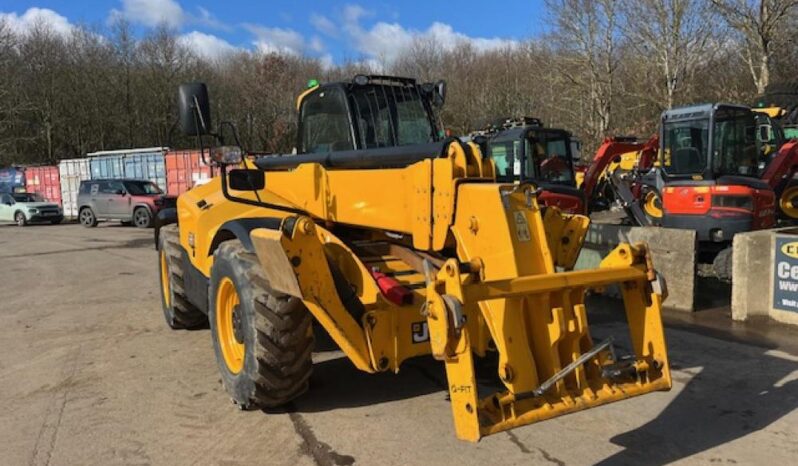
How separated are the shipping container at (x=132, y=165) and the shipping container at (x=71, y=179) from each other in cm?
44

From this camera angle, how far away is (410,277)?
4.42 metres

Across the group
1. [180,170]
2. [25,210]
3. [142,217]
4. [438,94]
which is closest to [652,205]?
[438,94]

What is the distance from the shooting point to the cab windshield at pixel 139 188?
23.1 meters

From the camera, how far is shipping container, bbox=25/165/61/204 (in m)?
31.7

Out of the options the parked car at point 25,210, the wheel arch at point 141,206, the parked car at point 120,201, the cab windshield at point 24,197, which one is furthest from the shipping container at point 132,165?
the wheel arch at point 141,206

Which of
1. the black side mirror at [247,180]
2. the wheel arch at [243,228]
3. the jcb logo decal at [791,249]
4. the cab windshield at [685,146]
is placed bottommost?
the jcb logo decal at [791,249]

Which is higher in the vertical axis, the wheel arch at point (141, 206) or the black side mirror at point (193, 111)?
the black side mirror at point (193, 111)

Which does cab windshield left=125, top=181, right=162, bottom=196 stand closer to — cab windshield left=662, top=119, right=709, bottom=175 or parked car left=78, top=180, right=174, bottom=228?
parked car left=78, top=180, right=174, bottom=228

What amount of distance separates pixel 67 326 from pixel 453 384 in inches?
244

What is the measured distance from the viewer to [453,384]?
314 centimetres

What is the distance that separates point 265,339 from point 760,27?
26.1 metres

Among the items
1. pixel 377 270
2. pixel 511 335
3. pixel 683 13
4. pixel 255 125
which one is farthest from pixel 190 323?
pixel 255 125

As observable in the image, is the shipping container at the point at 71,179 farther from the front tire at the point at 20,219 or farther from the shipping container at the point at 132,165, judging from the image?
the front tire at the point at 20,219

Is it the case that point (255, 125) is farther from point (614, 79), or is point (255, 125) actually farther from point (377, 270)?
point (377, 270)
